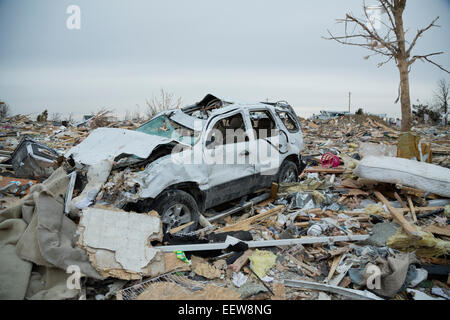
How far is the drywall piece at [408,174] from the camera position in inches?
215

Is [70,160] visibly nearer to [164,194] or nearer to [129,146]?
[129,146]

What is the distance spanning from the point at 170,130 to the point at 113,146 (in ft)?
3.12

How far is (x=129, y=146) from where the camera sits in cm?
443

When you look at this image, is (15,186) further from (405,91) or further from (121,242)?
(405,91)

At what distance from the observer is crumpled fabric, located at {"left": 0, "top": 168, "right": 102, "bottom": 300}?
9.32 ft

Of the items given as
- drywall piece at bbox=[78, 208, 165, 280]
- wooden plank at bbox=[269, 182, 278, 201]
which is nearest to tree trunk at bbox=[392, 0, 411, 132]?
wooden plank at bbox=[269, 182, 278, 201]

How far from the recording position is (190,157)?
4.31 meters

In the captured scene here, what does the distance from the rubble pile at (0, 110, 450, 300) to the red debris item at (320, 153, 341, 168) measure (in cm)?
283

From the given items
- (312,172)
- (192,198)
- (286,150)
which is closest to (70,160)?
(192,198)

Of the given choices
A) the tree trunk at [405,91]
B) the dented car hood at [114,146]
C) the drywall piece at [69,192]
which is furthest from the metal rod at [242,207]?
the tree trunk at [405,91]
